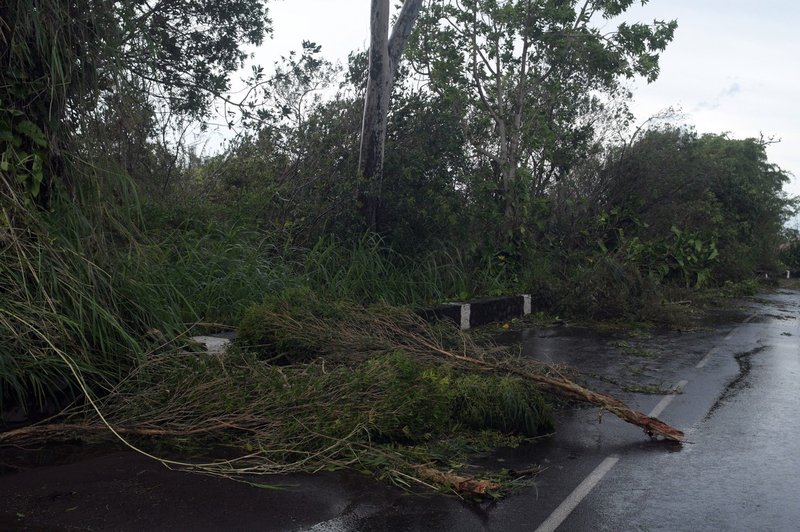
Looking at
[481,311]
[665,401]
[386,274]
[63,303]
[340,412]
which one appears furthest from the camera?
[481,311]

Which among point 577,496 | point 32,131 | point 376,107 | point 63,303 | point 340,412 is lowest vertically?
point 577,496

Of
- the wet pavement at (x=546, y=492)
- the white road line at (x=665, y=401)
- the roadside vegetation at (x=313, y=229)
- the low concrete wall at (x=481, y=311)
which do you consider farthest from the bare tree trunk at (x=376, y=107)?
the wet pavement at (x=546, y=492)

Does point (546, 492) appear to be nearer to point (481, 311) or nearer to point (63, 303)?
point (63, 303)

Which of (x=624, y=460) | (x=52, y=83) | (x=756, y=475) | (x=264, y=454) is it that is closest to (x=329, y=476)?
(x=264, y=454)

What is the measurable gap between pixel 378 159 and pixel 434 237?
1814 mm

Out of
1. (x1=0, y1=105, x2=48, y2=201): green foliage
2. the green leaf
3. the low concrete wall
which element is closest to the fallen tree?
(x1=0, y1=105, x2=48, y2=201): green foliage

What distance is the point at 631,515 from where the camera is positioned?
5242 mm

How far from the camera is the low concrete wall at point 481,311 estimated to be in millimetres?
13531

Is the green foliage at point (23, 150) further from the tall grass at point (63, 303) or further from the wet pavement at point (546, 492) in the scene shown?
the wet pavement at point (546, 492)

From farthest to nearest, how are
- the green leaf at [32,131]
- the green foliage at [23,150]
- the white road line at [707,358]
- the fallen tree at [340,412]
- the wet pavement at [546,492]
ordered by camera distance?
the white road line at [707,358], the green leaf at [32,131], the green foliage at [23,150], the fallen tree at [340,412], the wet pavement at [546,492]

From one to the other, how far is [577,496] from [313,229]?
377 inches

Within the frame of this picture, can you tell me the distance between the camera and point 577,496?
5.61 meters

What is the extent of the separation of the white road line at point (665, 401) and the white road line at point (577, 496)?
72.0 inches

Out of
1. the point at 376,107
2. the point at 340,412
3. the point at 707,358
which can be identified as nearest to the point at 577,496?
the point at 340,412
